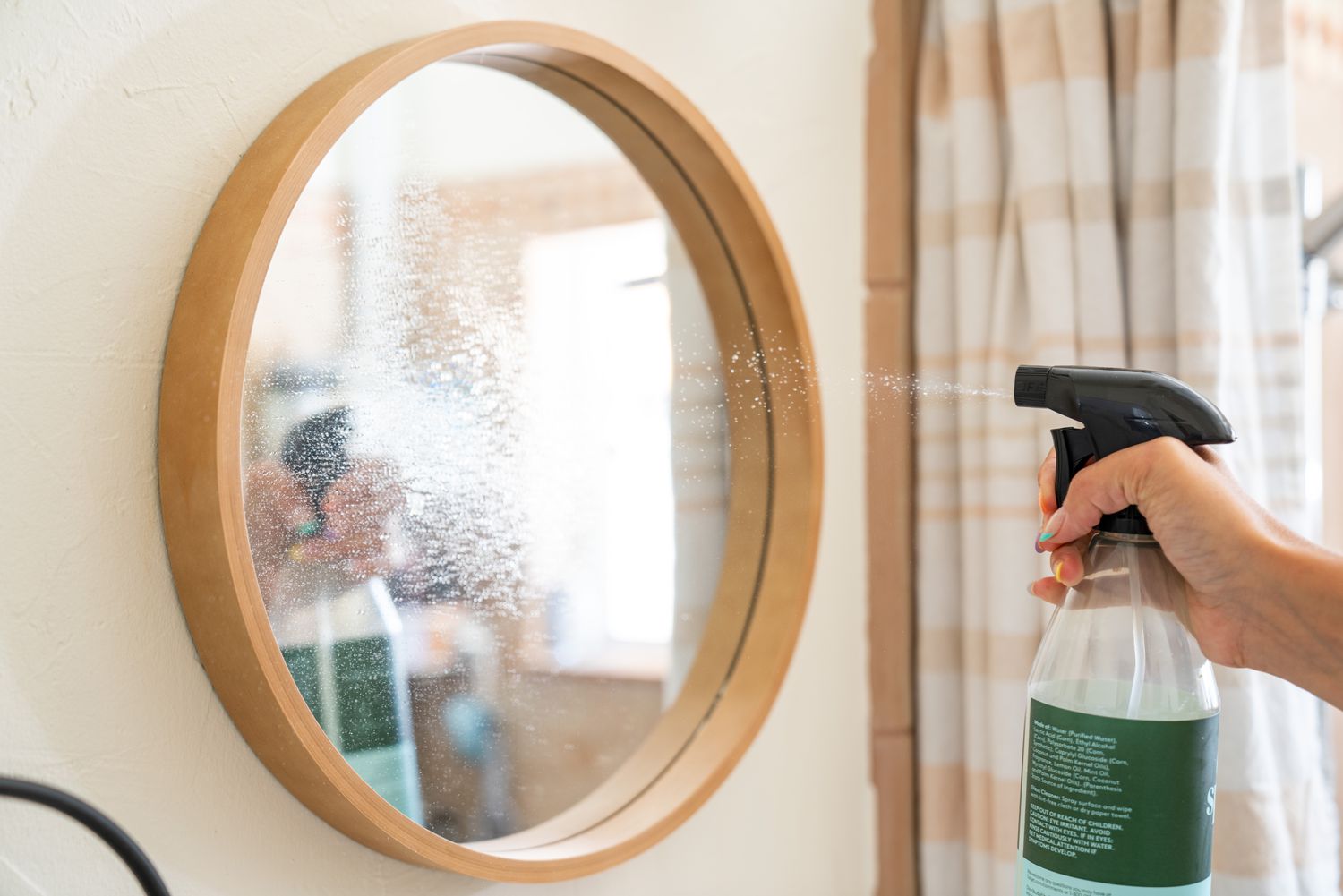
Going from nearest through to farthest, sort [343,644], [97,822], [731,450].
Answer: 1. [97,822]
2. [343,644]
3. [731,450]

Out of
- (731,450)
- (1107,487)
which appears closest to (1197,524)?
(1107,487)

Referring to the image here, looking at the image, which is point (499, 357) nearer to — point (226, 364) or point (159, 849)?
point (226, 364)

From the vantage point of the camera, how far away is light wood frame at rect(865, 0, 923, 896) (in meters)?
0.95

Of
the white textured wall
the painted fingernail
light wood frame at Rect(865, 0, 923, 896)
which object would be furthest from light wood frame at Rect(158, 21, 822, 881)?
the painted fingernail

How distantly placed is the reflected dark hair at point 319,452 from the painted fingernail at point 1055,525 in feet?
1.16

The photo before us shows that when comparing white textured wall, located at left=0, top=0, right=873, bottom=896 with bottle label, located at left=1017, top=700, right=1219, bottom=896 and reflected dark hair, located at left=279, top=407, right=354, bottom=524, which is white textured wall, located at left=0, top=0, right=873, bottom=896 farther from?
bottle label, located at left=1017, top=700, right=1219, bottom=896

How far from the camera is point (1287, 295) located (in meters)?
0.80

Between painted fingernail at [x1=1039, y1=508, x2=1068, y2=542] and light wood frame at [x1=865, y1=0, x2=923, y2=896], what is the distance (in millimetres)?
439

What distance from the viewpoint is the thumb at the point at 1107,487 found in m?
0.46

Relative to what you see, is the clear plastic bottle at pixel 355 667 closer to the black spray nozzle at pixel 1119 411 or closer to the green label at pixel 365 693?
the green label at pixel 365 693

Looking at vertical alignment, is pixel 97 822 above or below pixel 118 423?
below

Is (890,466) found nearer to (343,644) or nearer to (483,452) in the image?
(483,452)

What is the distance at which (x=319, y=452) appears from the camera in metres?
0.51

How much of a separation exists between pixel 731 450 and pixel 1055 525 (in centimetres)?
31
